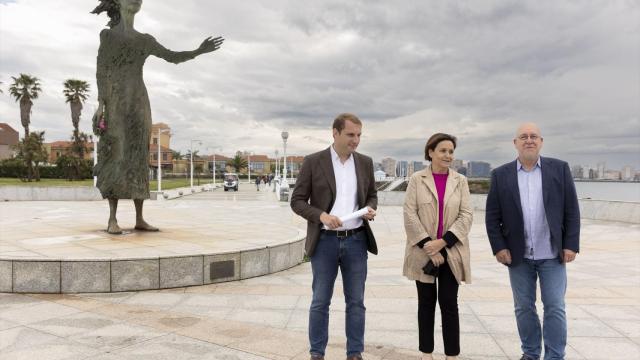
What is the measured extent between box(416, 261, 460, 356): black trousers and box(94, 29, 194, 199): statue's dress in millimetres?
5745

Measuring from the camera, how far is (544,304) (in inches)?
136

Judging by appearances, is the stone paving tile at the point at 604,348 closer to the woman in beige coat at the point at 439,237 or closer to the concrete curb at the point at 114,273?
the woman in beige coat at the point at 439,237

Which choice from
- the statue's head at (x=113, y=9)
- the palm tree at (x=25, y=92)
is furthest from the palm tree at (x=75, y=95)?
the statue's head at (x=113, y=9)

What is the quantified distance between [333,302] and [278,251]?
195 cm

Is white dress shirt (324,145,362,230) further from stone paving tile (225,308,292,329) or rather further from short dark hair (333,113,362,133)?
stone paving tile (225,308,292,329)

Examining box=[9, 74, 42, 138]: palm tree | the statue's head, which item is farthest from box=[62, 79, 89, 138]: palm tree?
the statue's head

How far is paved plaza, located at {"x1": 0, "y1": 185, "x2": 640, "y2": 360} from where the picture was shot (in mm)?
3783

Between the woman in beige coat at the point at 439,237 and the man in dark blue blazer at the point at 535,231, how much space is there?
1.22 feet

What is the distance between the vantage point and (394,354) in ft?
12.3

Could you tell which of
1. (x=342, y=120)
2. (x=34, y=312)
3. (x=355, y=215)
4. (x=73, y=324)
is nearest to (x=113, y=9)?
(x=34, y=312)

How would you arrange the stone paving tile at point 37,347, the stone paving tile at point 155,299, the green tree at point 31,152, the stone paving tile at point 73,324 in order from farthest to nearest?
1. the green tree at point 31,152
2. the stone paving tile at point 155,299
3. the stone paving tile at point 73,324
4. the stone paving tile at point 37,347

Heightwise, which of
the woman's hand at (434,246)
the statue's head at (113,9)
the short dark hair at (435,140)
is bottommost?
the woman's hand at (434,246)

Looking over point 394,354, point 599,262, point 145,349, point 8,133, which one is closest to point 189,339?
point 145,349

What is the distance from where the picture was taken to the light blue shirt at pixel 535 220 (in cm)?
336
